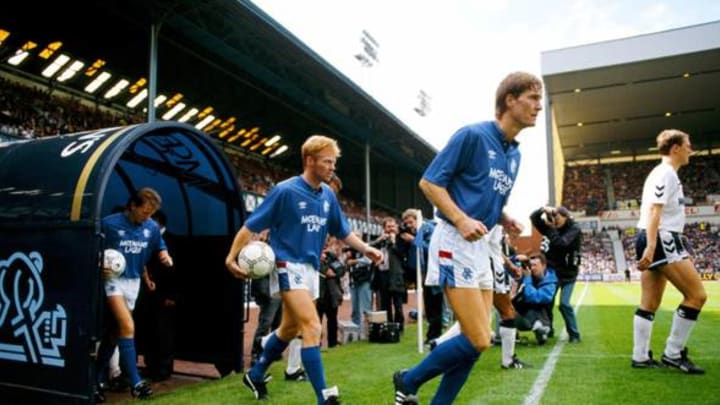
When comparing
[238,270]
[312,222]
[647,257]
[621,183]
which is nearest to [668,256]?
[647,257]

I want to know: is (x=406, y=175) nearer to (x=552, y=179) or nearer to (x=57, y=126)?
(x=552, y=179)

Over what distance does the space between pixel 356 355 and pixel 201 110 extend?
2451 centimetres

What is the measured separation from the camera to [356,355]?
8.12m

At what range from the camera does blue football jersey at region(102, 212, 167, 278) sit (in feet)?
18.7

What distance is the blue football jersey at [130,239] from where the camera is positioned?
5.71m

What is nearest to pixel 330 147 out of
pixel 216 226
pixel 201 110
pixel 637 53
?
pixel 216 226

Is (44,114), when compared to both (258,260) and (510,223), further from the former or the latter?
(510,223)

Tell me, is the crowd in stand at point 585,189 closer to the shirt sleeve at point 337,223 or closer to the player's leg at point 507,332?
the player's leg at point 507,332

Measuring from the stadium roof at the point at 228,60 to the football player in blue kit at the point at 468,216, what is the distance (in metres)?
16.4

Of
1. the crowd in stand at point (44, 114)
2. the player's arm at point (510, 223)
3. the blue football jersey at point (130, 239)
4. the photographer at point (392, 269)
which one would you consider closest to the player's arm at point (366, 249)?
the player's arm at point (510, 223)

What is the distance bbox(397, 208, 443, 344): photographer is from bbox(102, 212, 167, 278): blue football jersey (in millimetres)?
3592

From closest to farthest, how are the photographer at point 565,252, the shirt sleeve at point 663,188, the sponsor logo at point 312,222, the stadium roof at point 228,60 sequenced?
the sponsor logo at point 312,222, the shirt sleeve at point 663,188, the photographer at point 565,252, the stadium roof at point 228,60

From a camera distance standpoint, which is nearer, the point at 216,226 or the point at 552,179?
the point at 216,226

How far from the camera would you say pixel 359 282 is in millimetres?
10641
